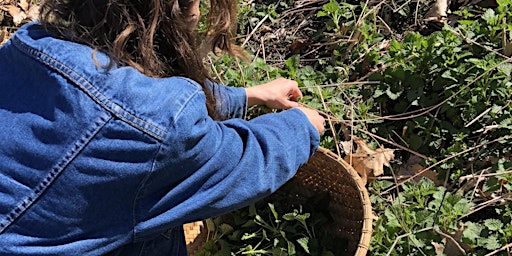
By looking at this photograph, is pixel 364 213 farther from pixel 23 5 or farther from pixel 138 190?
pixel 23 5

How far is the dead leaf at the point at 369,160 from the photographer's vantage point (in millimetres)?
1904

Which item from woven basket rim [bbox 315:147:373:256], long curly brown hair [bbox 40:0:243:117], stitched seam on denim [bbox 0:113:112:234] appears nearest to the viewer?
stitched seam on denim [bbox 0:113:112:234]

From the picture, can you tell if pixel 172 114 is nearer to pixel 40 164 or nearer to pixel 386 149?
pixel 40 164

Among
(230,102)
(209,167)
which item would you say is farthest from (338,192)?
(209,167)

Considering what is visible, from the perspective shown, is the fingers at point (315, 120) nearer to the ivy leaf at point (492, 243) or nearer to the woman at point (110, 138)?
the woman at point (110, 138)

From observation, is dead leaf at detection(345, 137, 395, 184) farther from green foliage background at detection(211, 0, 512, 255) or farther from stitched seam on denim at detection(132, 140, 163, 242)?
stitched seam on denim at detection(132, 140, 163, 242)

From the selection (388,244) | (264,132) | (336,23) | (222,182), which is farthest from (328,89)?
(222,182)

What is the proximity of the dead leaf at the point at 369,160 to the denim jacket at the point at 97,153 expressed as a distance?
0.66 m

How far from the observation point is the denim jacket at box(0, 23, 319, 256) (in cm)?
113

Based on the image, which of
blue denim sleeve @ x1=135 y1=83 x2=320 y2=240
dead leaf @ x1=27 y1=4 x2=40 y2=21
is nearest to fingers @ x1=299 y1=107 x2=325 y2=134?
blue denim sleeve @ x1=135 y1=83 x2=320 y2=240

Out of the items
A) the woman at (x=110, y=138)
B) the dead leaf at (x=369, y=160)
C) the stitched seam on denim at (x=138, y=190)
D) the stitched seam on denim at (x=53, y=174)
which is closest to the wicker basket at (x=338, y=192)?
the dead leaf at (x=369, y=160)

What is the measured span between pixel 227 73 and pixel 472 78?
764mm

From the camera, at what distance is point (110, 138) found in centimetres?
113

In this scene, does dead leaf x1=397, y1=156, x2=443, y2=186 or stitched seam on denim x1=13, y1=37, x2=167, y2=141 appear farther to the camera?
dead leaf x1=397, y1=156, x2=443, y2=186
